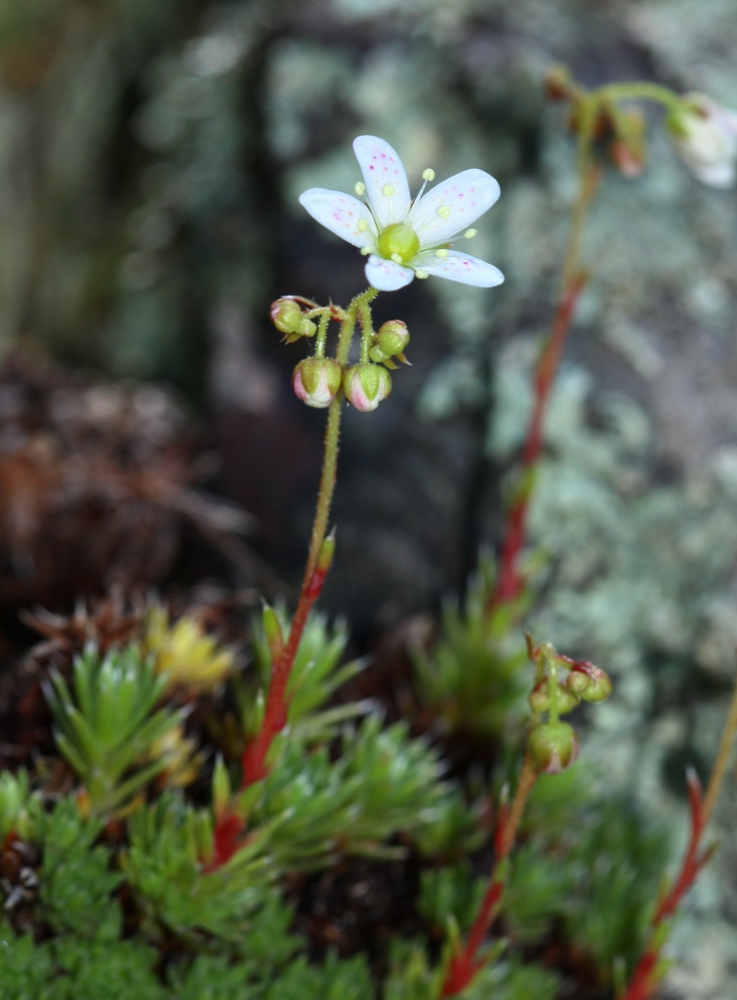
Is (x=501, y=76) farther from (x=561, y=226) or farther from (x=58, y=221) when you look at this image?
(x=58, y=221)

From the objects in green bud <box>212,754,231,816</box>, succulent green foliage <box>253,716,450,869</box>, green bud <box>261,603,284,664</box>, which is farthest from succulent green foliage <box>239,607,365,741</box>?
green bud <box>261,603,284,664</box>

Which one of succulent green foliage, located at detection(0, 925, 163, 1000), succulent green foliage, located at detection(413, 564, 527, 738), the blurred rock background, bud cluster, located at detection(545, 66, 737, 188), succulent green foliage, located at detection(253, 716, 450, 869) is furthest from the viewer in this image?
the blurred rock background

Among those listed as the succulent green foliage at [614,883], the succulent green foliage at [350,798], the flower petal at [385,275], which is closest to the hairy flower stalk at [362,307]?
the flower petal at [385,275]

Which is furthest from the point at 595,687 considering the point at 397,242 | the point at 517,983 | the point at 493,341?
the point at 493,341

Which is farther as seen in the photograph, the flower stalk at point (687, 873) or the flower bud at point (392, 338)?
the flower stalk at point (687, 873)

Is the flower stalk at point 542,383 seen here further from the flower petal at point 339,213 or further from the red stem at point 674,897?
the flower petal at point 339,213

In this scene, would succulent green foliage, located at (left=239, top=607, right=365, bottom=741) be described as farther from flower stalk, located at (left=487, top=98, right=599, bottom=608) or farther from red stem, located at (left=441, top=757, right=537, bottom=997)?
flower stalk, located at (left=487, top=98, right=599, bottom=608)
